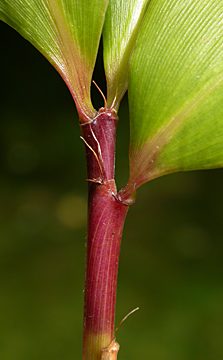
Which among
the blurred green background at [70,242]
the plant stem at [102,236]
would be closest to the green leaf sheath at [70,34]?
the plant stem at [102,236]

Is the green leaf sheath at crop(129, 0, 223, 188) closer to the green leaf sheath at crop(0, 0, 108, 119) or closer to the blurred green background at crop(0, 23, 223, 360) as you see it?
the green leaf sheath at crop(0, 0, 108, 119)

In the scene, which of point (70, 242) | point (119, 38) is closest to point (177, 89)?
point (119, 38)

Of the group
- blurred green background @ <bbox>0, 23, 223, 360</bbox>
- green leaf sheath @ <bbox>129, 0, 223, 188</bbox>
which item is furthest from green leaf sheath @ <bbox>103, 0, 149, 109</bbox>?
blurred green background @ <bbox>0, 23, 223, 360</bbox>

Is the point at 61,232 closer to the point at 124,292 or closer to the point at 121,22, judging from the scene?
the point at 124,292

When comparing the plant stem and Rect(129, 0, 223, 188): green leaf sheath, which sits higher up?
Rect(129, 0, 223, 188): green leaf sheath

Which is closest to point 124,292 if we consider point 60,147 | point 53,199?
point 53,199

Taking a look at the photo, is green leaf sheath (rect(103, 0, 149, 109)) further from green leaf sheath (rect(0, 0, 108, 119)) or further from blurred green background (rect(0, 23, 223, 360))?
blurred green background (rect(0, 23, 223, 360))

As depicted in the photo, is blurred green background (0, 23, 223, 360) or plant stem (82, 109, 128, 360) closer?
plant stem (82, 109, 128, 360)
